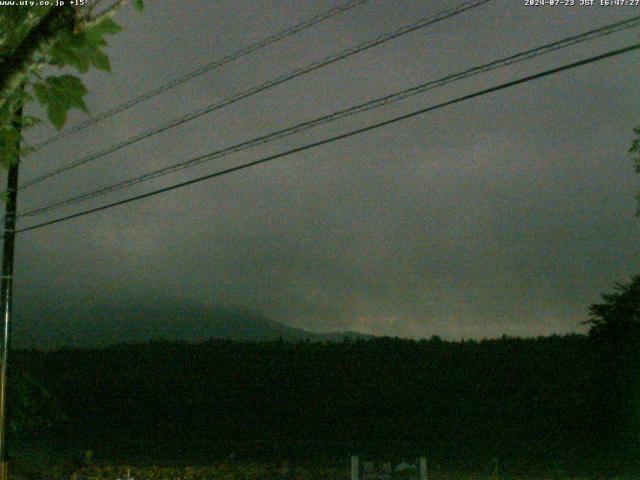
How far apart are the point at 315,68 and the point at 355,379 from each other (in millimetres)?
Answer: 21856

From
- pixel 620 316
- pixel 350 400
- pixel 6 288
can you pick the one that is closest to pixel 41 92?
pixel 6 288

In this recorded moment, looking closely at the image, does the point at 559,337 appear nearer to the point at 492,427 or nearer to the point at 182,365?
the point at 492,427

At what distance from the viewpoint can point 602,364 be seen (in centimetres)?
2019

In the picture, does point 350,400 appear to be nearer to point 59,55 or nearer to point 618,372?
point 618,372

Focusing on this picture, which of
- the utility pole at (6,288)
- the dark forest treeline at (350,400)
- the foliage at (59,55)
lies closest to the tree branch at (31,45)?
the foliage at (59,55)

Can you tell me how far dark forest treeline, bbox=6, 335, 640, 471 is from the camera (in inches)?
845

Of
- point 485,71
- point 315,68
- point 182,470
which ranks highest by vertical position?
point 315,68

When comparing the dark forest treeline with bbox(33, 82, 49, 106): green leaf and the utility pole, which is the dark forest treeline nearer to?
the utility pole

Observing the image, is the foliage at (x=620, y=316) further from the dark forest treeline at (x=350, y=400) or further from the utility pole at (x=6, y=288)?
the utility pole at (x=6, y=288)

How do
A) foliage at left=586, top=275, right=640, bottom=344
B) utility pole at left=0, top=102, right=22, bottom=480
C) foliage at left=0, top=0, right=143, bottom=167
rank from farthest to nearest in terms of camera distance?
foliage at left=586, top=275, right=640, bottom=344, utility pole at left=0, top=102, right=22, bottom=480, foliage at left=0, top=0, right=143, bottom=167

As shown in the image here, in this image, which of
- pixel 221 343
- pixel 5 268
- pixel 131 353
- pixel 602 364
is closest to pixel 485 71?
pixel 5 268

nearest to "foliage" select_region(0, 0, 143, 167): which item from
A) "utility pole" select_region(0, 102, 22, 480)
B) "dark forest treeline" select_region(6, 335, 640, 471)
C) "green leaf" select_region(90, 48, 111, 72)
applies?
"green leaf" select_region(90, 48, 111, 72)

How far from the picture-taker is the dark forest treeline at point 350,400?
70.4ft

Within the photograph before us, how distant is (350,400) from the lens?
2969 centimetres
